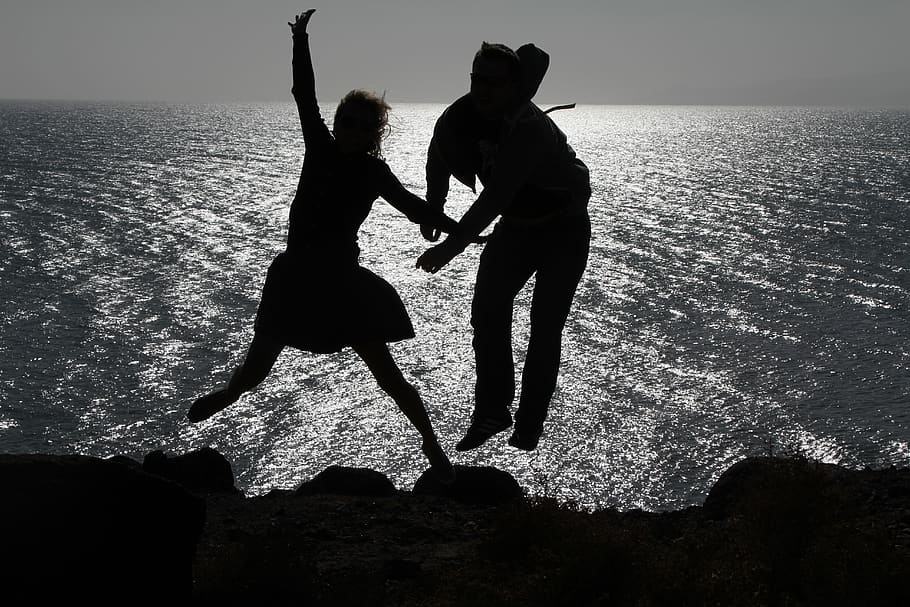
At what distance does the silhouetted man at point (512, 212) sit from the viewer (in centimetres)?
657

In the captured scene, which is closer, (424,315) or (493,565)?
(493,565)

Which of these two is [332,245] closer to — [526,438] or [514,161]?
[514,161]

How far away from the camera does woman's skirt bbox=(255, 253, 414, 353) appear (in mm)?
6609

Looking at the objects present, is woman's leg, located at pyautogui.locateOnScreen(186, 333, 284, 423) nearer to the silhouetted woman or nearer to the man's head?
the silhouetted woman

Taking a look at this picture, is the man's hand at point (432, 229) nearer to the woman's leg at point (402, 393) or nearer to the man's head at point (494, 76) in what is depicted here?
the man's head at point (494, 76)

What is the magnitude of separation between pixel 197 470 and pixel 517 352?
1419 inches

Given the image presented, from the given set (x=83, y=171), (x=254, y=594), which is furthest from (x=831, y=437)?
(x=83, y=171)

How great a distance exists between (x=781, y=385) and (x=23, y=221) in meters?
85.2

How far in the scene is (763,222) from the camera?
11088 cm

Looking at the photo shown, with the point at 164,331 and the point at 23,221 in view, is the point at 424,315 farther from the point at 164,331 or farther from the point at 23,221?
the point at 23,221

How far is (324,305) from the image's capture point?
6.60m

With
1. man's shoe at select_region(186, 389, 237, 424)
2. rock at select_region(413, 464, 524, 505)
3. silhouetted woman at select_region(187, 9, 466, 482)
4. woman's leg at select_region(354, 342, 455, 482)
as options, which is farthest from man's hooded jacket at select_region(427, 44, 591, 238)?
rock at select_region(413, 464, 524, 505)

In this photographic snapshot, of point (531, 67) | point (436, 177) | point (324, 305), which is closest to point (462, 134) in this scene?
point (436, 177)

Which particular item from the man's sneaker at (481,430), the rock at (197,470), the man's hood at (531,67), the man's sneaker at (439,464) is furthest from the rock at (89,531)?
the rock at (197,470)
